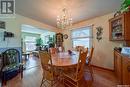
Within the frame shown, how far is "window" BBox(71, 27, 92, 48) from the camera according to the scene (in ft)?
16.0

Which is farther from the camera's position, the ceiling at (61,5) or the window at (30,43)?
the window at (30,43)

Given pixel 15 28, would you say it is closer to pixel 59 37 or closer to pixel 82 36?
pixel 59 37

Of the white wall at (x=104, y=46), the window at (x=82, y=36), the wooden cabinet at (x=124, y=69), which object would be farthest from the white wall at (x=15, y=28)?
the wooden cabinet at (x=124, y=69)

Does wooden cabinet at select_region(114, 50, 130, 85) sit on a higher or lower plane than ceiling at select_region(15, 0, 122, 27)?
lower

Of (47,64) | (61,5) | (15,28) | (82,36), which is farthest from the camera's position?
(82,36)

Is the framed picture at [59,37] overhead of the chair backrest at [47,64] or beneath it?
overhead

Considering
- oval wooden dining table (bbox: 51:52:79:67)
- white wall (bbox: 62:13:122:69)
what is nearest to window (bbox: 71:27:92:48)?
white wall (bbox: 62:13:122:69)

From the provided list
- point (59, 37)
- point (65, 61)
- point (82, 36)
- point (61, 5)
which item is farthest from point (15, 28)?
point (82, 36)

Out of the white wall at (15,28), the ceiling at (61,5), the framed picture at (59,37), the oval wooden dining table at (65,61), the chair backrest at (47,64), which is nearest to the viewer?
the oval wooden dining table at (65,61)

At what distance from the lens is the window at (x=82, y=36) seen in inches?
192

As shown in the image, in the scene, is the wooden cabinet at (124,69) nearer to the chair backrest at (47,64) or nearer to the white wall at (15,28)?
the chair backrest at (47,64)

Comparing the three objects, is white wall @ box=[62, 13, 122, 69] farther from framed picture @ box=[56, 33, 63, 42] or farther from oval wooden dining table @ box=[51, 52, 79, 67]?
framed picture @ box=[56, 33, 63, 42]

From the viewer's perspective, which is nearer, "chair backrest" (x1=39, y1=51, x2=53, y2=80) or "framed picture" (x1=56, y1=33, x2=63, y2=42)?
"chair backrest" (x1=39, y1=51, x2=53, y2=80)

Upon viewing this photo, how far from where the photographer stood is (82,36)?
529cm
